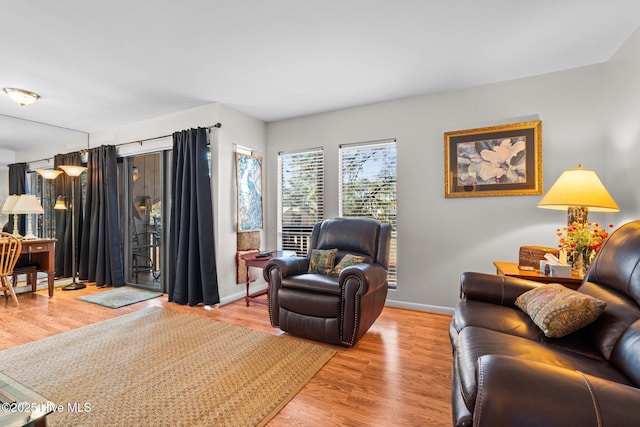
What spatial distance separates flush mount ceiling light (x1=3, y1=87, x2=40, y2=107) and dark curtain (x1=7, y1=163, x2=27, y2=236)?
93 centimetres

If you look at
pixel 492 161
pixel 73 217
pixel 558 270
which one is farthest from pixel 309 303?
pixel 73 217

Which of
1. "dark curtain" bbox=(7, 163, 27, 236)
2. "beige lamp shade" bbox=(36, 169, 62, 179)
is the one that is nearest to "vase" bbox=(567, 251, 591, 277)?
"dark curtain" bbox=(7, 163, 27, 236)

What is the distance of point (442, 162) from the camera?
3371mm

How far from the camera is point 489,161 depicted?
10.3 feet

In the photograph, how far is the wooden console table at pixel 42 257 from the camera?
382 cm

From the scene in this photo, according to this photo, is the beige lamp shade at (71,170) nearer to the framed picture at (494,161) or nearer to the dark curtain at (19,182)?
the dark curtain at (19,182)

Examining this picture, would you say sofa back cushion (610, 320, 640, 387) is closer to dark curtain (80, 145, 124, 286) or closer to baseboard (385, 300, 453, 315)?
baseboard (385, 300, 453, 315)

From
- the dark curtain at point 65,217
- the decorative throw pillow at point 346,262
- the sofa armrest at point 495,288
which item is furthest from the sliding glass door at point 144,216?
the sofa armrest at point 495,288

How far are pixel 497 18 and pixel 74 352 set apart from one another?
4.18 metres

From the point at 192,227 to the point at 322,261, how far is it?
175 centimetres

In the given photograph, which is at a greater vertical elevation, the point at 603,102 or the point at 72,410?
the point at 603,102

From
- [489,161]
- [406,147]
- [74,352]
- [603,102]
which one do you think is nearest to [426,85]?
[406,147]

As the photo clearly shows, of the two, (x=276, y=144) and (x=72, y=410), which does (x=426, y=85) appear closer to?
(x=276, y=144)

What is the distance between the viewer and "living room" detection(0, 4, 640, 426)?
2605mm
